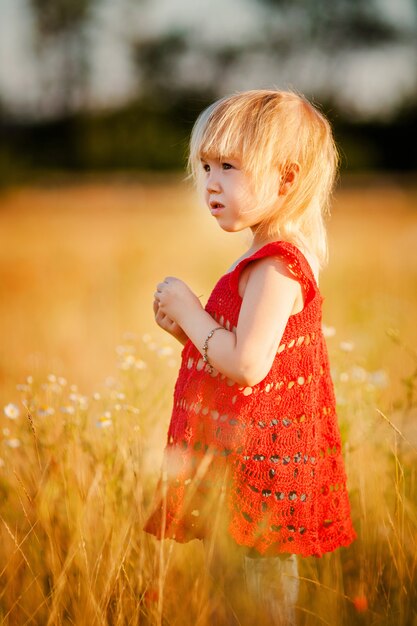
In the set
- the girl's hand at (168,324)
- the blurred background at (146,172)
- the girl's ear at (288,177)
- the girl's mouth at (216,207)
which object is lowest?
the girl's hand at (168,324)

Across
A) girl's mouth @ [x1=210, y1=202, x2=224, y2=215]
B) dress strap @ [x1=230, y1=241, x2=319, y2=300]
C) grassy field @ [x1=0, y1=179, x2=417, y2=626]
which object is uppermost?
girl's mouth @ [x1=210, y1=202, x2=224, y2=215]

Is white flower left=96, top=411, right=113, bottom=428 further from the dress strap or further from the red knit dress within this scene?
the dress strap

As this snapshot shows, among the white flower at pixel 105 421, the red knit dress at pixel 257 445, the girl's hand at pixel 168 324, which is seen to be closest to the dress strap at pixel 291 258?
the red knit dress at pixel 257 445

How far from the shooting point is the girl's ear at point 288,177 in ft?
6.30

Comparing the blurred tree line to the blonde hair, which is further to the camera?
the blurred tree line

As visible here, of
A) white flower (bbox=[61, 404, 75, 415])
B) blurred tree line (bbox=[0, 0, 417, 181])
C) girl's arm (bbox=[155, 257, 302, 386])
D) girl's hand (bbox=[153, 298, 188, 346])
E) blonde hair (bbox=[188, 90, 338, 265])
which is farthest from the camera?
blurred tree line (bbox=[0, 0, 417, 181])

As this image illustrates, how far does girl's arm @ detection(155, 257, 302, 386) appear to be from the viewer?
1.76 meters

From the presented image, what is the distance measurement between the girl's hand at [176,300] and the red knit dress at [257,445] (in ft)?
0.25

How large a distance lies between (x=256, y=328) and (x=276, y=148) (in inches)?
17.4

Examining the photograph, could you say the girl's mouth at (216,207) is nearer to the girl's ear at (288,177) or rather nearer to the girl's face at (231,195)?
the girl's face at (231,195)

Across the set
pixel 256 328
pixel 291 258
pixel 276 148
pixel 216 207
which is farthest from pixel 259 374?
pixel 276 148

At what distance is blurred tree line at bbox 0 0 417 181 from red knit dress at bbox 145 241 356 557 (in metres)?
17.2

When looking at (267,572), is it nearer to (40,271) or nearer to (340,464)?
(340,464)

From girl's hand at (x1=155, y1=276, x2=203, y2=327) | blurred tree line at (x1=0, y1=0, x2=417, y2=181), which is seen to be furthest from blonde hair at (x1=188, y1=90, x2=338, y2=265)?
blurred tree line at (x1=0, y1=0, x2=417, y2=181)
